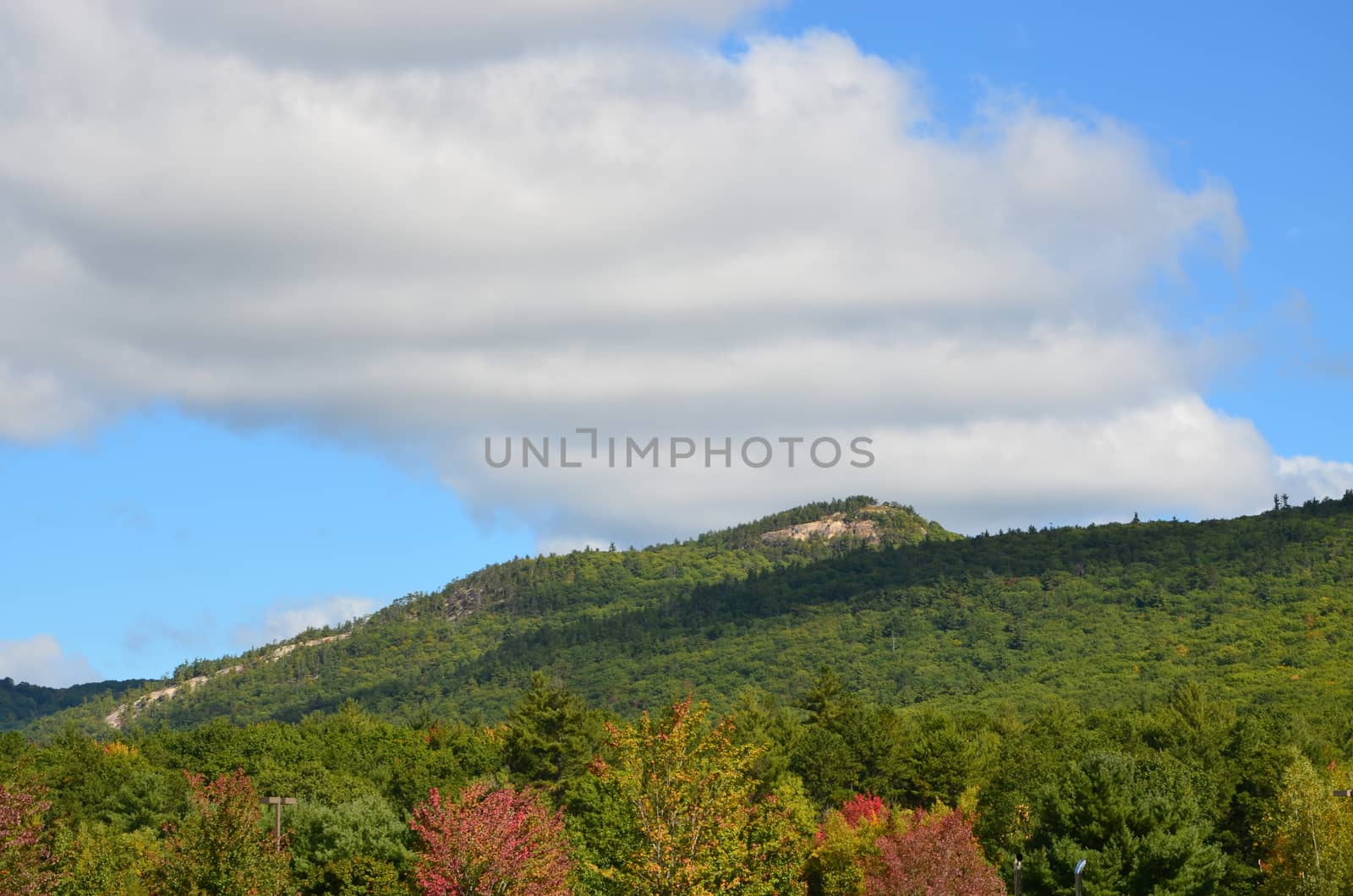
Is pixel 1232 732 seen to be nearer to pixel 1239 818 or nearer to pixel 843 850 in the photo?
pixel 1239 818

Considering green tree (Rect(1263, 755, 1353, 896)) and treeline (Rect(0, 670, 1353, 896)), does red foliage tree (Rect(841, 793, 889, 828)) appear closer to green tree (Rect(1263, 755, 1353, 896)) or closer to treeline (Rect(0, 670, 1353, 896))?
treeline (Rect(0, 670, 1353, 896))

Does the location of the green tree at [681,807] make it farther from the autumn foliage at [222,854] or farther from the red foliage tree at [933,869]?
the autumn foliage at [222,854]

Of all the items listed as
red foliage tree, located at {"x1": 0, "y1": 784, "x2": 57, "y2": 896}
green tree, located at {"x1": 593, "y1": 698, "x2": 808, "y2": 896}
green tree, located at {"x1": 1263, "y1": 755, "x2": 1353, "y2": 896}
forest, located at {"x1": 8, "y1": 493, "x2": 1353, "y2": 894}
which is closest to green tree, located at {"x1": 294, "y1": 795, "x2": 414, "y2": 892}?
forest, located at {"x1": 8, "y1": 493, "x2": 1353, "y2": 894}

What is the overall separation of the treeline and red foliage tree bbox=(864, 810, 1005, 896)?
187mm

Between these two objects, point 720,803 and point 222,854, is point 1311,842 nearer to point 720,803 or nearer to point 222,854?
point 720,803

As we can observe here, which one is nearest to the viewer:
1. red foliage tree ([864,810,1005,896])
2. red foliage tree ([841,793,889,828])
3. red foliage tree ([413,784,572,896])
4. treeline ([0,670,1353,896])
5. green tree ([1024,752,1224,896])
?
treeline ([0,670,1353,896])

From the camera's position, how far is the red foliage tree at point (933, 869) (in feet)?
203

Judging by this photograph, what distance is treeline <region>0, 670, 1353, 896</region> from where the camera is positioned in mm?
51844

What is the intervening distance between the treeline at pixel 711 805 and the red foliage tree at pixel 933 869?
0.61 feet

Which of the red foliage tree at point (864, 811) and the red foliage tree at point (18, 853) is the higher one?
the red foliage tree at point (18, 853)

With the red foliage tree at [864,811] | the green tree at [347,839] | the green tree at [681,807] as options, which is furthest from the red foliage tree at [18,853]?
the red foliage tree at [864,811]

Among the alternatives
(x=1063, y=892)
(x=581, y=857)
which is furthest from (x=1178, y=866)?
(x=581, y=857)

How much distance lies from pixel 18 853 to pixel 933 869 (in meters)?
36.7

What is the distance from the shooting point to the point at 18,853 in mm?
57156
